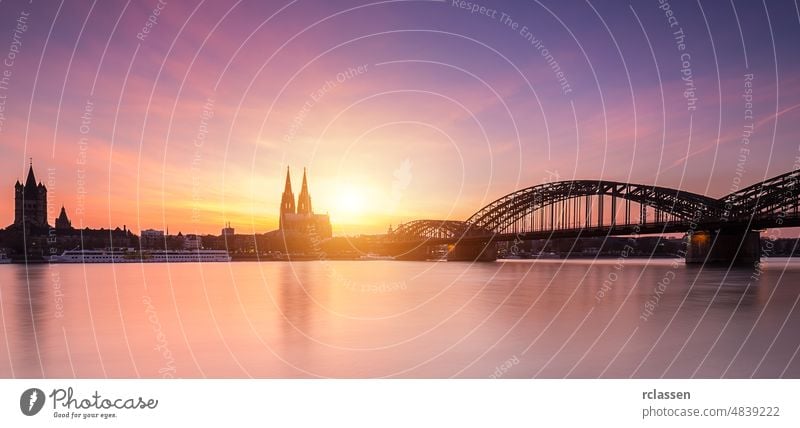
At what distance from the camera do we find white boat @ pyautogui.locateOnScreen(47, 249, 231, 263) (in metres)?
127

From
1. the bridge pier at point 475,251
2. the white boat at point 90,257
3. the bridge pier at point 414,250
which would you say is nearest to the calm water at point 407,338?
the bridge pier at point 475,251

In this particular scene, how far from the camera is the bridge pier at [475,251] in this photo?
112 metres

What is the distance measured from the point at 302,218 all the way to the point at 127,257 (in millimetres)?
59562

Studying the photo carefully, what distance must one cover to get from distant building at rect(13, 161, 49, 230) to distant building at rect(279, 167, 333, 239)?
6830 centimetres

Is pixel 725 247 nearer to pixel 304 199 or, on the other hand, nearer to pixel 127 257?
pixel 127 257

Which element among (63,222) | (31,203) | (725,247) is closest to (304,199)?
(63,222)

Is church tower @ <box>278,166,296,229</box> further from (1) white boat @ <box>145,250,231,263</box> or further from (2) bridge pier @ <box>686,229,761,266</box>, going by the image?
(2) bridge pier @ <box>686,229,761,266</box>

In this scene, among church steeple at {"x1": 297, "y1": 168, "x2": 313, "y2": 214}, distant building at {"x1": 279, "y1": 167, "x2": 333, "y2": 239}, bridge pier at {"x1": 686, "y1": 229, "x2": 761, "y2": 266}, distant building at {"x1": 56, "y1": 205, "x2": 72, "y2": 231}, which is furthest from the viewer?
church steeple at {"x1": 297, "y1": 168, "x2": 313, "y2": 214}

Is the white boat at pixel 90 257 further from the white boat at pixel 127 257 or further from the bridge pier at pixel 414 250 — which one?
the bridge pier at pixel 414 250

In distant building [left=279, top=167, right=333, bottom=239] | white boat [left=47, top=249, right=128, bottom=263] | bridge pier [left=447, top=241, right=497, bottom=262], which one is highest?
distant building [left=279, top=167, right=333, bottom=239]

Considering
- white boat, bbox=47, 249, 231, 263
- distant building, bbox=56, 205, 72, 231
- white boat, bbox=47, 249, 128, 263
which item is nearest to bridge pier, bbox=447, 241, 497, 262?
white boat, bbox=47, 249, 231, 263

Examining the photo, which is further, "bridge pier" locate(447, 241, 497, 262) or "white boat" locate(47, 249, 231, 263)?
"white boat" locate(47, 249, 231, 263)

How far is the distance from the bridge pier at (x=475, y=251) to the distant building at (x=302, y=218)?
73.8 m
